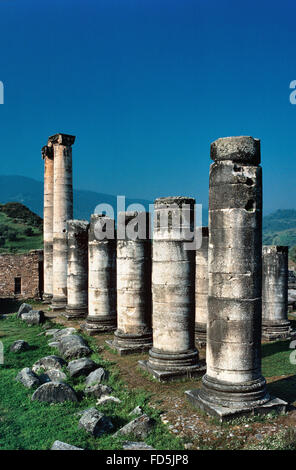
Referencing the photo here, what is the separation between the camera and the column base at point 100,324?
17.4 m

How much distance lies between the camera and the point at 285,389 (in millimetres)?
10633

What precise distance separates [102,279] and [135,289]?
3406mm

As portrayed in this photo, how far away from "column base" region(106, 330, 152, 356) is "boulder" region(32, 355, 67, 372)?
7.38ft

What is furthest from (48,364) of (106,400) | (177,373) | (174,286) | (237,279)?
(237,279)

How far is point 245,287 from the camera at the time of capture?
29.1 feet

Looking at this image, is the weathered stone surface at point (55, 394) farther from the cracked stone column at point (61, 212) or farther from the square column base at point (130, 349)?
the cracked stone column at point (61, 212)

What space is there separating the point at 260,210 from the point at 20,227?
141 feet

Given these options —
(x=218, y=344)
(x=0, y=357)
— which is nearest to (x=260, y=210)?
(x=218, y=344)

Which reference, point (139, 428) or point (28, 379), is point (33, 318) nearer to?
point (28, 379)

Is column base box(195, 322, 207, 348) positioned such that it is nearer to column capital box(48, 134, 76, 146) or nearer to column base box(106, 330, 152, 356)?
column base box(106, 330, 152, 356)

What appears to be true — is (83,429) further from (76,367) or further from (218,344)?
(76,367)

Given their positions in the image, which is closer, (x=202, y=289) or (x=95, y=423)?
(x=95, y=423)

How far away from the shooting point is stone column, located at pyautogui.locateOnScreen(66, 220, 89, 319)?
20359 millimetres
